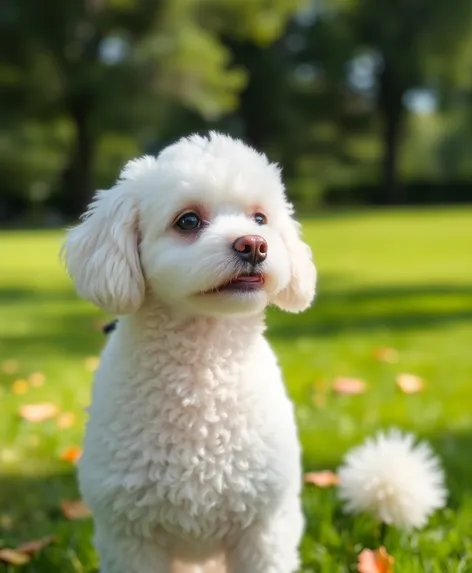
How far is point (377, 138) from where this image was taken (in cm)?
3850

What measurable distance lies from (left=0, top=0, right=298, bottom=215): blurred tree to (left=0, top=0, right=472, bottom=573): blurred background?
0.07m

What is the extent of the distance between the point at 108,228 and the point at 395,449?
1.24 m

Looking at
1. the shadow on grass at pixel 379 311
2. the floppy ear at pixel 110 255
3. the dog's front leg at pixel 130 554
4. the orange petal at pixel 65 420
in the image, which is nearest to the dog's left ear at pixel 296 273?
the floppy ear at pixel 110 255

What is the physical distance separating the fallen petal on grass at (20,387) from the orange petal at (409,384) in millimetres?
2103

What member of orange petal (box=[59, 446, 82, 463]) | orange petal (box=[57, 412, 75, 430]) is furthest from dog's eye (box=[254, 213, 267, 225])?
orange petal (box=[57, 412, 75, 430])

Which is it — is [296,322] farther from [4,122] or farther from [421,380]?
[4,122]

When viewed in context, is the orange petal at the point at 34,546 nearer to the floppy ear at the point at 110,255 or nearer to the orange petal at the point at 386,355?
the floppy ear at the point at 110,255

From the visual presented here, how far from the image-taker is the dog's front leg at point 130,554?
6.98 ft

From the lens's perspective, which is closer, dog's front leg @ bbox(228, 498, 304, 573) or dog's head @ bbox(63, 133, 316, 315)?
dog's head @ bbox(63, 133, 316, 315)

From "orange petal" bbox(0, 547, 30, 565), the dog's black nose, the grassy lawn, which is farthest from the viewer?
the grassy lawn

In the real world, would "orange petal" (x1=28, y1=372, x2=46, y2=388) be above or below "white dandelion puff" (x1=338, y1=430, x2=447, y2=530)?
below

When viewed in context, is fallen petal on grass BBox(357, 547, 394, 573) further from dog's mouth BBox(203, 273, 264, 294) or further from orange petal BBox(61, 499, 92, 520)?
orange petal BBox(61, 499, 92, 520)

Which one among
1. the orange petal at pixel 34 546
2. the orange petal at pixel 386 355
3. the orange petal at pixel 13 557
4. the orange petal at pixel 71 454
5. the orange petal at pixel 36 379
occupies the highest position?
the orange petal at pixel 13 557

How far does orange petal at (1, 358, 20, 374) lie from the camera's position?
4967 millimetres
